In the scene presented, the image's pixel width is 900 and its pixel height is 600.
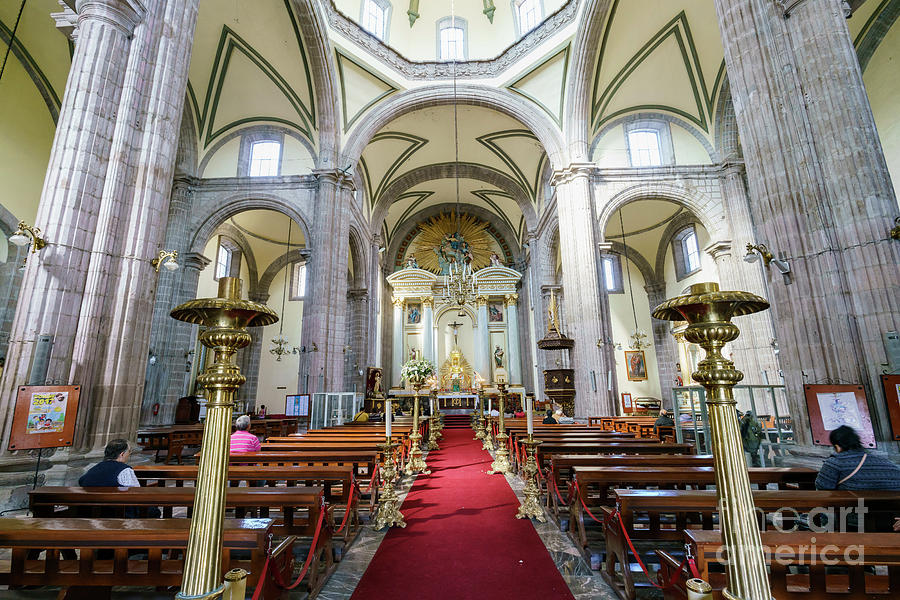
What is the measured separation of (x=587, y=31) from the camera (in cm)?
1132

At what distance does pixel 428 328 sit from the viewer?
2089 cm

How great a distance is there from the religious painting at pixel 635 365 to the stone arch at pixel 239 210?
13.6 m

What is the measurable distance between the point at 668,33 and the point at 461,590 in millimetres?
13218

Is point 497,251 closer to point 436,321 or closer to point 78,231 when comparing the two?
point 436,321

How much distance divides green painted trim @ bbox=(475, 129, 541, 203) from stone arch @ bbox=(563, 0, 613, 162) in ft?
9.34

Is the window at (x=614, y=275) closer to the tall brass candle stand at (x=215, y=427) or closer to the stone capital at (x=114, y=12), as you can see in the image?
the stone capital at (x=114, y=12)

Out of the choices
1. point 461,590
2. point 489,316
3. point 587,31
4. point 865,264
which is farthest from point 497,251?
point 461,590

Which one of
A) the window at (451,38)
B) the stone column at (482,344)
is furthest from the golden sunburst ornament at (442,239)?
the window at (451,38)

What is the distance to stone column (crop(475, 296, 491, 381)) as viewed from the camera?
20.3 m

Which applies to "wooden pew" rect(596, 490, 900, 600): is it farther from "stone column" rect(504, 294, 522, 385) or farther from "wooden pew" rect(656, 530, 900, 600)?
"stone column" rect(504, 294, 522, 385)

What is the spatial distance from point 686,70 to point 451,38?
7872 millimetres

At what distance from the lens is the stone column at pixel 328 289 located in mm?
10930

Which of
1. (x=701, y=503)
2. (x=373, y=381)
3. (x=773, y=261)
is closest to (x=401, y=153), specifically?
(x=373, y=381)

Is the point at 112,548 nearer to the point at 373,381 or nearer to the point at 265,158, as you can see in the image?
the point at 265,158
